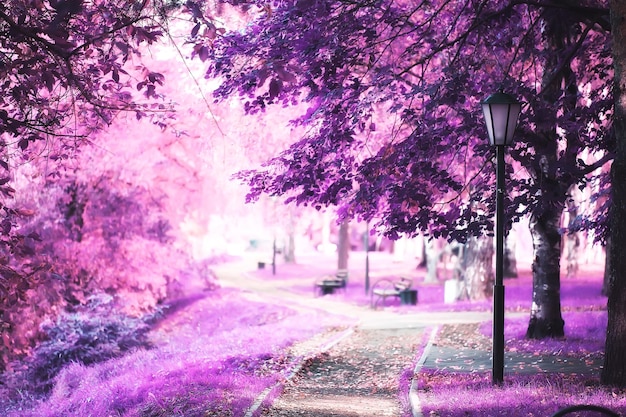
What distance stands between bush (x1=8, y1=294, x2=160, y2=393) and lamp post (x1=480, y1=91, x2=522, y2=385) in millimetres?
9527

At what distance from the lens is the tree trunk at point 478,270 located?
25.8 metres

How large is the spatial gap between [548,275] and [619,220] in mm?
5748

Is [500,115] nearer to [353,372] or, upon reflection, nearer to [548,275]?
[353,372]

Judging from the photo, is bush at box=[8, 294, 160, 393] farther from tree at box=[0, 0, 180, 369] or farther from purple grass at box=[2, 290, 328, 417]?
tree at box=[0, 0, 180, 369]

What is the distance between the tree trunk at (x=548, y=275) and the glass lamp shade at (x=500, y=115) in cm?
501

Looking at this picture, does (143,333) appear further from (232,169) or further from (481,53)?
(481,53)

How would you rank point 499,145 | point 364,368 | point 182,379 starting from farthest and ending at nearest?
point 364,368 < point 182,379 < point 499,145

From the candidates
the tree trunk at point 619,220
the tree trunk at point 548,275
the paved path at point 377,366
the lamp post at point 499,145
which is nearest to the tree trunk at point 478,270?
the paved path at point 377,366

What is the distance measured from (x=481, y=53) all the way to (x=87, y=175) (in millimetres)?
12038

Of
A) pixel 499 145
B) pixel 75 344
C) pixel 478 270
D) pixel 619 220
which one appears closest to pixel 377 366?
pixel 499 145

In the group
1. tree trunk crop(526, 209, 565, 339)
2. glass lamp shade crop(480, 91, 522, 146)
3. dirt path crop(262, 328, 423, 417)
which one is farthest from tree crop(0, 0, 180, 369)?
tree trunk crop(526, 209, 565, 339)

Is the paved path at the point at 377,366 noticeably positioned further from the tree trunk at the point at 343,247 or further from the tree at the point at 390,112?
the tree trunk at the point at 343,247

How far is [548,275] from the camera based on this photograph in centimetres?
1427

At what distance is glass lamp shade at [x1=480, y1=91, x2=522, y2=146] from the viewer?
9523 mm
